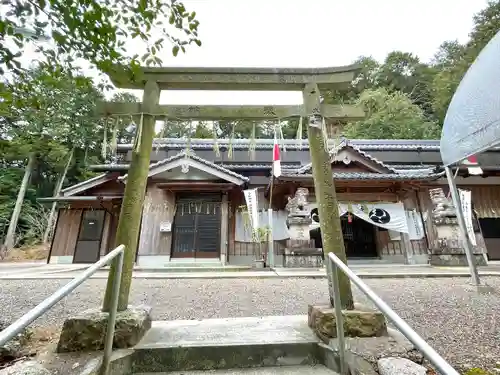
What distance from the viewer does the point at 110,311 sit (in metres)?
1.89

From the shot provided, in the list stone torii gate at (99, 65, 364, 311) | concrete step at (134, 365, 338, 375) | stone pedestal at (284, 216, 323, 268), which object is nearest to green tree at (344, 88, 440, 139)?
stone pedestal at (284, 216, 323, 268)

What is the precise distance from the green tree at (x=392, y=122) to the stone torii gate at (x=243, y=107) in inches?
741

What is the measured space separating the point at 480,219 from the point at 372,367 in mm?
12723

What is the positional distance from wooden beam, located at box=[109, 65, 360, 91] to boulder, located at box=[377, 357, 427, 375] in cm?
268

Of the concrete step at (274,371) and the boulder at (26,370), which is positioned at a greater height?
the boulder at (26,370)

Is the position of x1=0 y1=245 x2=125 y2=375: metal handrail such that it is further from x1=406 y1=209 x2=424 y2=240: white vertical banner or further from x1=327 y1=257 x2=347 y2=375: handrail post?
x1=406 y1=209 x2=424 y2=240: white vertical banner

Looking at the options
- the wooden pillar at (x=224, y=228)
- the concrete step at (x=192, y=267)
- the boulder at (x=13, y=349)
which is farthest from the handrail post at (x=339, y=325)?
A: the wooden pillar at (x=224, y=228)

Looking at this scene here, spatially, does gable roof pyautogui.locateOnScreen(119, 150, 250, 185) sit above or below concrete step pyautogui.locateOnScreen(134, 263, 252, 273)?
above

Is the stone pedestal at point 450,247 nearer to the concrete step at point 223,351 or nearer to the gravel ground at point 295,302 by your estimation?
the gravel ground at point 295,302

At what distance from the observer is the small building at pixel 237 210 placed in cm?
945

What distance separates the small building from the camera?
945 centimetres

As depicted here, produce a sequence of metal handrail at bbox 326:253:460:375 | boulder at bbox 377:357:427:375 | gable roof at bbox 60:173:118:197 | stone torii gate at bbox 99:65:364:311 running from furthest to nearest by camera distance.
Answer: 1. gable roof at bbox 60:173:118:197
2. stone torii gate at bbox 99:65:364:311
3. boulder at bbox 377:357:427:375
4. metal handrail at bbox 326:253:460:375

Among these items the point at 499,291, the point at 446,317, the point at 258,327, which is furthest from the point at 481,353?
the point at 499,291

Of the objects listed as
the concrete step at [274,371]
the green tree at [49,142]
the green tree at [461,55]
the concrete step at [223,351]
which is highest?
the green tree at [461,55]
